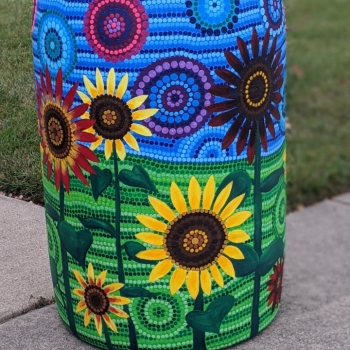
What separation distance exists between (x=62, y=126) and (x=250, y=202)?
0.59 meters

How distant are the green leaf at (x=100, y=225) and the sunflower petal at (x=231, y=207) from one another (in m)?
0.32

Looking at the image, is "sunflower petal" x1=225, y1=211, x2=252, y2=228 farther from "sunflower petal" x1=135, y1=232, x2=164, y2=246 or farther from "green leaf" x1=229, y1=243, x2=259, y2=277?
"sunflower petal" x1=135, y1=232, x2=164, y2=246

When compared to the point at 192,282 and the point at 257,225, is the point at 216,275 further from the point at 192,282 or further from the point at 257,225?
the point at 257,225

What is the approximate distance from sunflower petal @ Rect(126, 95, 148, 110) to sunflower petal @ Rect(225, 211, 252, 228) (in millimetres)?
441

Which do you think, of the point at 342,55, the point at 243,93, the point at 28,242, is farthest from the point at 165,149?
the point at 342,55

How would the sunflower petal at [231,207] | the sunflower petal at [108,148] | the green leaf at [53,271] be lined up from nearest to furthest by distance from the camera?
the sunflower petal at [108,148]
the sunflower petal at [231,207]
the green leaf at [53,271]

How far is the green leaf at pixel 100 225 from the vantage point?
7.30 feet

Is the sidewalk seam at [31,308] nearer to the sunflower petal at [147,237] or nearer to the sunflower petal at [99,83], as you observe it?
the sunflower petal at [147,237]

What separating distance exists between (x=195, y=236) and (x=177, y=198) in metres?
0.14

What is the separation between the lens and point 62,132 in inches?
87.4

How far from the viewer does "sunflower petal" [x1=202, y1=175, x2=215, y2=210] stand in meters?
2.20

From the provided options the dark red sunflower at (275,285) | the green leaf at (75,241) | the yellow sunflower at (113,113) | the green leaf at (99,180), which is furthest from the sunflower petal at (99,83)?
the dark red sunflower at (275,285)

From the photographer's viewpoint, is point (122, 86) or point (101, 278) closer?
point (122, 86)

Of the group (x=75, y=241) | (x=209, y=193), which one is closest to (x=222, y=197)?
(x=209, y=193)
